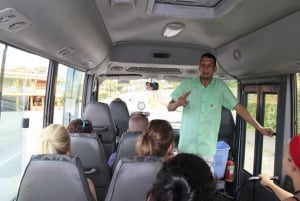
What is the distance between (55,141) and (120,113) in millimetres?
3928

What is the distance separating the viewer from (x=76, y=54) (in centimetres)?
379

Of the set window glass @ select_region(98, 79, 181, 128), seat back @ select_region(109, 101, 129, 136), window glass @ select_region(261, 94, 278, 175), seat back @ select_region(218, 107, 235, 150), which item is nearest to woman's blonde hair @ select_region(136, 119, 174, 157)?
window glass @ select_region(261, 94, 278, 175)

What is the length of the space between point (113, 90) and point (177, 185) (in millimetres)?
5447

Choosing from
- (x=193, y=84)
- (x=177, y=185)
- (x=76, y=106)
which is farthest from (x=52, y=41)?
(x=76, y=106)

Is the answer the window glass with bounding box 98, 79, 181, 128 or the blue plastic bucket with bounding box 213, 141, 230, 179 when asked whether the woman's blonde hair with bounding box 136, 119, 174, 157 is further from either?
the window glass with bounding box 98, 79, 181, 128

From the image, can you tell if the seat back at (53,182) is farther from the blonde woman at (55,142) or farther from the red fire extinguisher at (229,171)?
the red fire extinguisher at (229,171)

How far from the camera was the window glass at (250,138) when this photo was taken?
4.82 m

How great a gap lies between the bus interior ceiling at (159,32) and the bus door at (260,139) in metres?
0.22

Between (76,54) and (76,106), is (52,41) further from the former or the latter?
(76,106)

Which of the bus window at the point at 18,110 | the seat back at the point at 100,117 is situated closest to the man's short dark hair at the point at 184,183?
the bus window at the point at 18,110

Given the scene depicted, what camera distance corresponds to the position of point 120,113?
250 inches

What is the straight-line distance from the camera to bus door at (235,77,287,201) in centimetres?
391

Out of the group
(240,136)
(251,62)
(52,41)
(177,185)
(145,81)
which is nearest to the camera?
(177,185)

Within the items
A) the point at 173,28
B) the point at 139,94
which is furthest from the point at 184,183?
the point at 139,94
